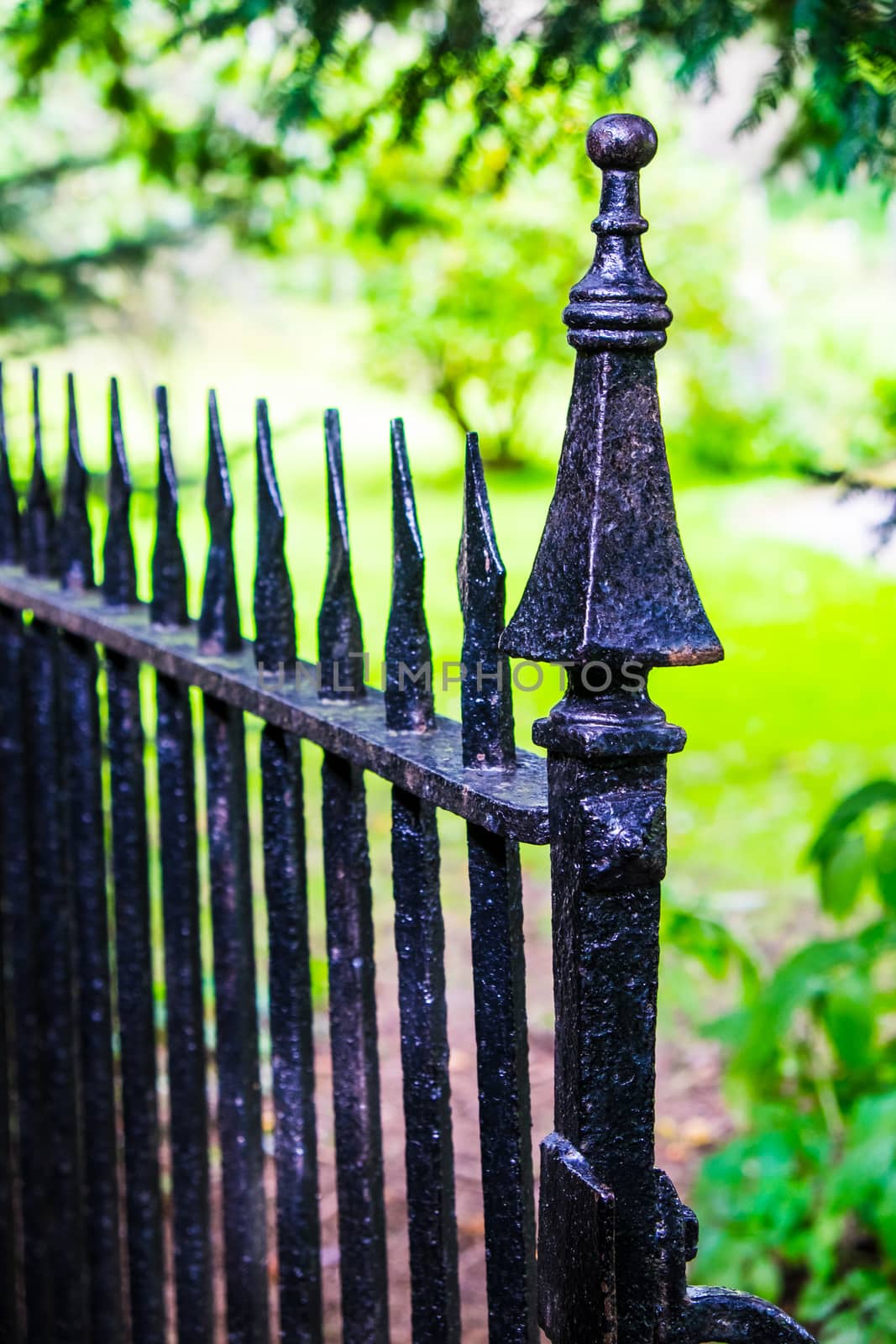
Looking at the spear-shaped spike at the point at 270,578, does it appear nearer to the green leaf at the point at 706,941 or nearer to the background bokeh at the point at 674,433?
the background bokeh at the point at 674,433

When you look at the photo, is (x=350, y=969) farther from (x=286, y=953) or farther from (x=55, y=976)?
(x=55, y=976)

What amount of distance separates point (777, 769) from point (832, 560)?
20.1 feet

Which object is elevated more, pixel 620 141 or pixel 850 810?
pixel 620 141

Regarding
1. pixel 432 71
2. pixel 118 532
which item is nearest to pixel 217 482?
pixel 118 532

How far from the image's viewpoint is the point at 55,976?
6.92 feet

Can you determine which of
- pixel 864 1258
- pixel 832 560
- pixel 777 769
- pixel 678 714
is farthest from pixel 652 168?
pixel 864 1258

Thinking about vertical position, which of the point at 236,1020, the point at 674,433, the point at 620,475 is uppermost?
the point at 620,475

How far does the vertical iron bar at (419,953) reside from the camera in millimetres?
1330

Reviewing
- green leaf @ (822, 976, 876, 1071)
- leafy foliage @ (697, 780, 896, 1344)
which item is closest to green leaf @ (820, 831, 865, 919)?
leafy foliage @ (697, 780, 896, 1344)

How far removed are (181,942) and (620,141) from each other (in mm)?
1181

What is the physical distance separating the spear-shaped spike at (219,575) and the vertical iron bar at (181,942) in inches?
4.2

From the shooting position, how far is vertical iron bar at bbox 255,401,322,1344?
1.55m

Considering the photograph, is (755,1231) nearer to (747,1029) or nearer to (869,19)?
(747,1029)

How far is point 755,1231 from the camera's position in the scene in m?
2.81
